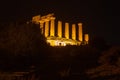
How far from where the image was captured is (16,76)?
30234mm

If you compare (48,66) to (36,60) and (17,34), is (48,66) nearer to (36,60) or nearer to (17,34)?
(36,60)

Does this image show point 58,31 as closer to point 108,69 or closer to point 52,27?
point 52,27

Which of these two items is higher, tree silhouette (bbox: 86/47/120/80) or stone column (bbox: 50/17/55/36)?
stone column (bbox: 50/17/55/36)

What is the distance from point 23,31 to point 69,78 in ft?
49.7

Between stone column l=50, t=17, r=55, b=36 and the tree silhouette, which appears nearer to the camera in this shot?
the tree silhouette

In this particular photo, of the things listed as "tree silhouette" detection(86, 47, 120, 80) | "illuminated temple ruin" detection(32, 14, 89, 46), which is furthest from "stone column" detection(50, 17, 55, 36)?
"tree silhouette" detection(86, 47, 120, 80)

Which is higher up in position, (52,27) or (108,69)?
(52,27)

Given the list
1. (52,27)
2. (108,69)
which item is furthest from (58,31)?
(108,69)

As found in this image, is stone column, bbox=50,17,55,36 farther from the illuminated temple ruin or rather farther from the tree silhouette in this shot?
the tree silhouette

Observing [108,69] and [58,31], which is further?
[58,31]

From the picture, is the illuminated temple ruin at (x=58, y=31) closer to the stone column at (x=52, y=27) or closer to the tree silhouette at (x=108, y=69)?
the stone column at (x=52, y=27)

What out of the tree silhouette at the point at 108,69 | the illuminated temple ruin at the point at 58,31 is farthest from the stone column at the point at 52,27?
the tree silhouette at the point at 108,69

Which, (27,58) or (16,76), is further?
(27,58)

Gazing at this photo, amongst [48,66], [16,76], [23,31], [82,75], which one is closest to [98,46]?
[23,31]
